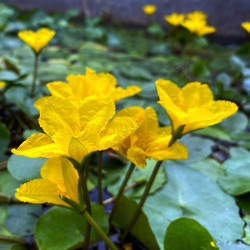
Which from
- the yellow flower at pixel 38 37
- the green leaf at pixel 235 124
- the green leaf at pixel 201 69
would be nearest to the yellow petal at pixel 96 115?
the yellow flower at pixel 38 37

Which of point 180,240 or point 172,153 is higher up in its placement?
point 172,153

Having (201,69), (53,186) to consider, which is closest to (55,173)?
(53,186)

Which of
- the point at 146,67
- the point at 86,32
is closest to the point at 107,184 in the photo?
the point at 146,67

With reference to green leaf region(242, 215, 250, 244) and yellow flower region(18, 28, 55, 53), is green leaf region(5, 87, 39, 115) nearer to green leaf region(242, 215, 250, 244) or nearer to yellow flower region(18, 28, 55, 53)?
yellow flower region(18, 28, 55, 53)

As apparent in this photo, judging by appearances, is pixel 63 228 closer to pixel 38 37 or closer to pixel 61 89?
pixel 61 89

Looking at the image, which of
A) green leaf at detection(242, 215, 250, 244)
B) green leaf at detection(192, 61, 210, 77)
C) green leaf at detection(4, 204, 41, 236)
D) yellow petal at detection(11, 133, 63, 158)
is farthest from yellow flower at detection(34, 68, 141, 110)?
green leaf at detection(192, 61, 210, 77)

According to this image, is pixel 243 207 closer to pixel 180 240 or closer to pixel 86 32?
pixel 180 240
